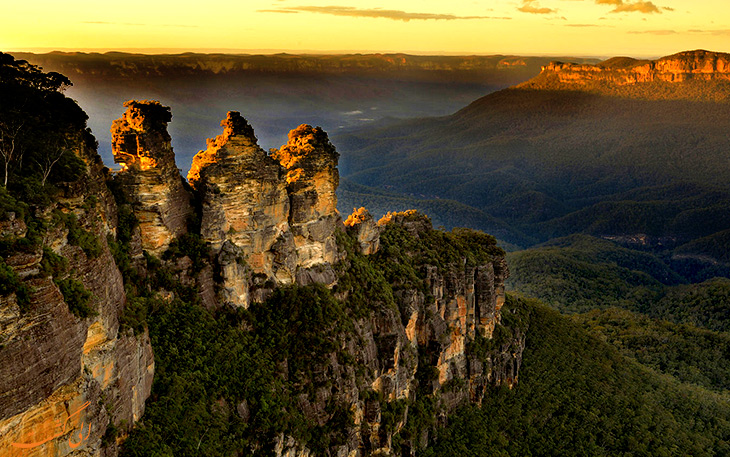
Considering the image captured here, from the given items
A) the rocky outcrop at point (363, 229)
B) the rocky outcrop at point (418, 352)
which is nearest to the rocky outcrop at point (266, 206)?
the rocky outcrop at point (363, 229)

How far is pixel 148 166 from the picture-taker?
2905 centimetres

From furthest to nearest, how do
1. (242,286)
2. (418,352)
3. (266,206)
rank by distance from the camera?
(418,352), (266,206), (242,286)

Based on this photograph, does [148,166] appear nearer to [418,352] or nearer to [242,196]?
[242,196]

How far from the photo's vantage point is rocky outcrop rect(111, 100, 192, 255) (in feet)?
94.0

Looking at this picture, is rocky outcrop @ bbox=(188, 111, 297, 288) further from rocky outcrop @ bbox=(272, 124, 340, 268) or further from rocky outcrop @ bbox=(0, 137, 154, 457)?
rocky outcrop @ bbox=(0, 137, 154, 457)

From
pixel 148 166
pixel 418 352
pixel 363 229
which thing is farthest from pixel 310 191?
pixel 418 352

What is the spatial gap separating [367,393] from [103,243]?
2048 cm

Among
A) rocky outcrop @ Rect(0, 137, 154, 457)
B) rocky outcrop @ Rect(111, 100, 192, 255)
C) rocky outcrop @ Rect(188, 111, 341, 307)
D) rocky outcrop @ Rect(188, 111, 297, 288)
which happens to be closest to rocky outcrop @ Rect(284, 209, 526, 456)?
rocky outcrop @ Rect(188, 111, 341, 307)

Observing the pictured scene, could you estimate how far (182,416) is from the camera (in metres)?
26.6

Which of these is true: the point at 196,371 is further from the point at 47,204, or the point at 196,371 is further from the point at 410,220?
the point at 410,220

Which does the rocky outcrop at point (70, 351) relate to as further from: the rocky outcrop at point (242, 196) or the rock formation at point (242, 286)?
the rocky outcrop at point (242, 196)

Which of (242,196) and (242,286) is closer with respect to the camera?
(242,196)

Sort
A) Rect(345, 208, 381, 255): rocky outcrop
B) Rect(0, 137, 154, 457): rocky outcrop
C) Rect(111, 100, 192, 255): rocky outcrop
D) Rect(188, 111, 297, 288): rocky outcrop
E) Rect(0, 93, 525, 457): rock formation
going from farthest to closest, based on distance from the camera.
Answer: Rect(345, 208, 381, 255): rocky outcrop
Rect(188, 111, 297, 288): rocky outcrop
Rect(111, 100, 192, 255): rocky outcrop
Rect(0, 93, 525, 457): rock formation
Rect(0, 137, 154, 457): rocky outcrop

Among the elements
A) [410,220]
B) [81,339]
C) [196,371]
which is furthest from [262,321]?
[410,220]
